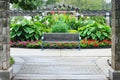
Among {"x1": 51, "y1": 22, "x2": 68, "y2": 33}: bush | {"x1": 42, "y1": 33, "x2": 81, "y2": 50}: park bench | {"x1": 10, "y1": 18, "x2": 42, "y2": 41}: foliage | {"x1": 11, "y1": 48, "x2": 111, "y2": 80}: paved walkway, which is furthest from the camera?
{"x1": 51, "y1": 22, "x2": 68, "y2": 33}: bush

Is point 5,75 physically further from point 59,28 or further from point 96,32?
point 96,32

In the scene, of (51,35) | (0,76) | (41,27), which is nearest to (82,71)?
(0,76)

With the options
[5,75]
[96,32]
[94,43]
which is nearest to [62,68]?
[5,75]

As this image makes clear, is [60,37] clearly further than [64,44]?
No

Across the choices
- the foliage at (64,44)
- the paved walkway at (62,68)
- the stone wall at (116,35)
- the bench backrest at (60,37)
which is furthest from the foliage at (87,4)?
the stone wall at (116,35)

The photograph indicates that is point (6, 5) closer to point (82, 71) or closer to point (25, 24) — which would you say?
point (82, 71)

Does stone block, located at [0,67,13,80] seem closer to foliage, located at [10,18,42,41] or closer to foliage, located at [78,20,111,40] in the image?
foliage, located at [10,18,42,41]

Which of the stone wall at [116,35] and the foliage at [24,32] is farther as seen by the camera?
the foliage at [24,32]

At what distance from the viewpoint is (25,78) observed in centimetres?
901

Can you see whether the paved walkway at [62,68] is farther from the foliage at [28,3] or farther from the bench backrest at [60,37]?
the bench backrest at [60,37]

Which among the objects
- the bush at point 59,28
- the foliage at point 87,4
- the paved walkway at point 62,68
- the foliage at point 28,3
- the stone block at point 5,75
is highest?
the foliage at point 87,4

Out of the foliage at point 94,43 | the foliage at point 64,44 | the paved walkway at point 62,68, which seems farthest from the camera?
A: the foliage at point 94,43

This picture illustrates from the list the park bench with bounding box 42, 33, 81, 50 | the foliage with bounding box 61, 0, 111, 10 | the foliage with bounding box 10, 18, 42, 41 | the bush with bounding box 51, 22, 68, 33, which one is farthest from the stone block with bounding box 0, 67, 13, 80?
the foliage with bounding box 61, 0, 111, 10

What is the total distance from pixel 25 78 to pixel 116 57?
256 cm
